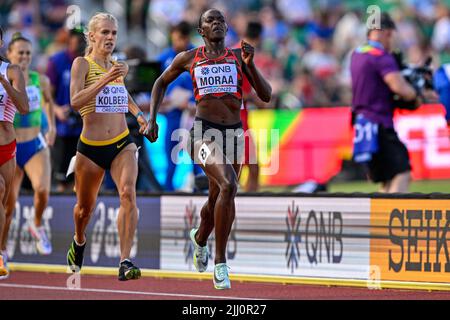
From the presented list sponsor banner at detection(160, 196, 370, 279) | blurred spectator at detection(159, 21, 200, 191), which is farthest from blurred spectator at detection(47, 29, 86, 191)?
sponsor banner at detection(160, 196, 370, 279)

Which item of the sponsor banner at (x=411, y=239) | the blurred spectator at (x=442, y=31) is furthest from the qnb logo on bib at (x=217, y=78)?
the blurred spectator at (x=442, y=31)

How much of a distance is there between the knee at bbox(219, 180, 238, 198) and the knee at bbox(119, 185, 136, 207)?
2.97ft

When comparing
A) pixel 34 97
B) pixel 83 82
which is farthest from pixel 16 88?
pixel 34 97

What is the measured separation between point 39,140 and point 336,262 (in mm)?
4425

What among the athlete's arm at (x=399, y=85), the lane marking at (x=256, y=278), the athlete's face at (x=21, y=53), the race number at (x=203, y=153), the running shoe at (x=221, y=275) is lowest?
the lane marking at (x=256, y=278)

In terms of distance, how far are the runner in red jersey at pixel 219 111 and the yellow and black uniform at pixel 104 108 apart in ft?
1.18

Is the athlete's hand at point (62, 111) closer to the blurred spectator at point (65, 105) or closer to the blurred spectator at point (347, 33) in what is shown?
the blurred spectator at point (65, 105)

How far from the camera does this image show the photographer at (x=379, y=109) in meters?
14.6

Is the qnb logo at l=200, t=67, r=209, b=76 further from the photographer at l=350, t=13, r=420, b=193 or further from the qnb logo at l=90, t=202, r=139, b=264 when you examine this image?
the qnb logo at l=90, t=202, r=139, b=264

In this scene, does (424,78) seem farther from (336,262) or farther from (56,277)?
(56,277)

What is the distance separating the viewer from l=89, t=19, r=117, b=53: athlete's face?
11820 millimetres

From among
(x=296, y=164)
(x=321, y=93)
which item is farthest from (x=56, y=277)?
(x=321, y=93)

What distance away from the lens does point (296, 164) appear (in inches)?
842

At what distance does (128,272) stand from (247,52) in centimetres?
235
